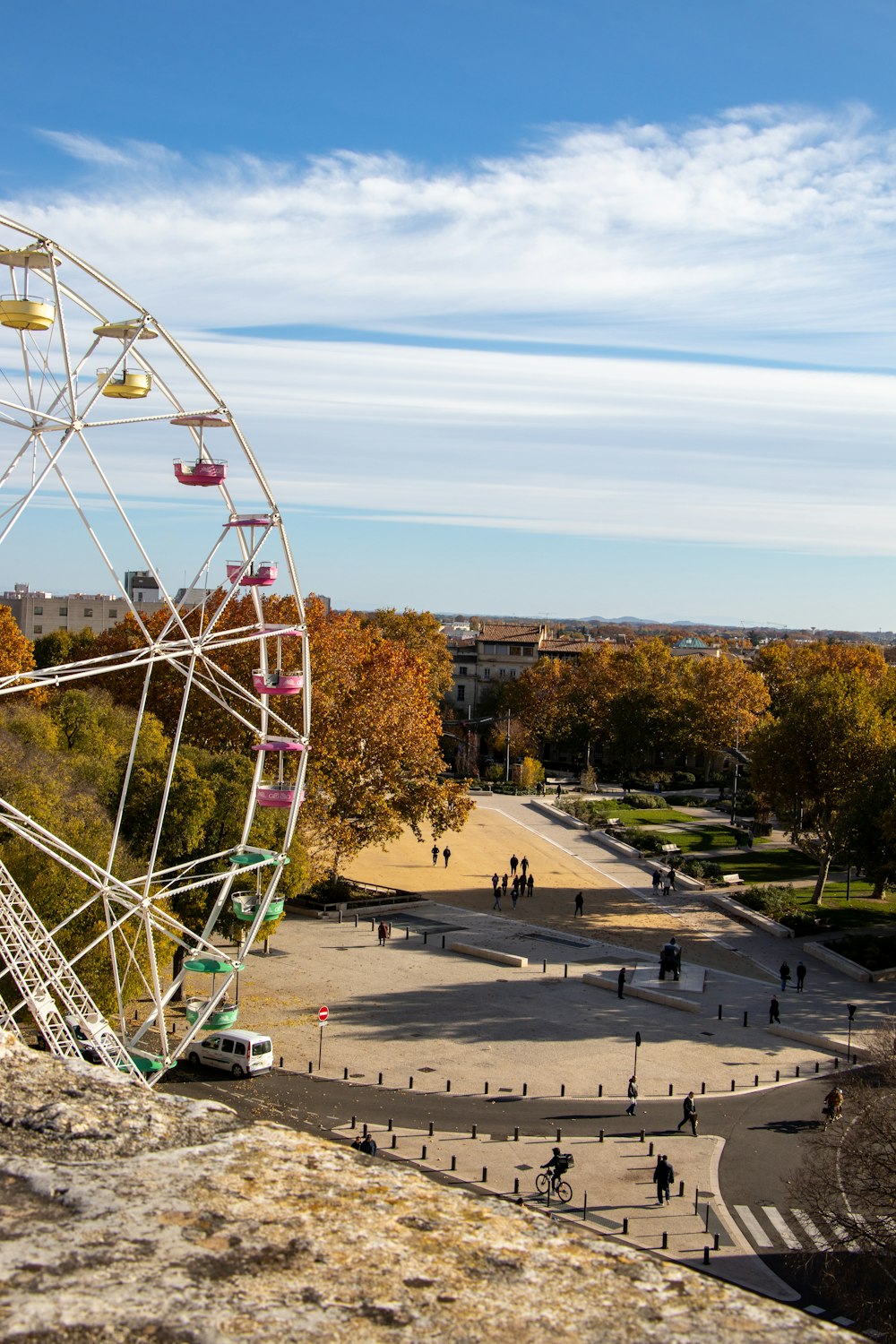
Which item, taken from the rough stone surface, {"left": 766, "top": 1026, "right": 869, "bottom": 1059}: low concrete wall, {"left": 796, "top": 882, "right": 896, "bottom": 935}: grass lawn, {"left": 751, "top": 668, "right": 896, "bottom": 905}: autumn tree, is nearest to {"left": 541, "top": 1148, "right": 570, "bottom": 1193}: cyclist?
{"left": 766, "top": 1026, "right": 869, "bottom": 1059}: low concrete wall

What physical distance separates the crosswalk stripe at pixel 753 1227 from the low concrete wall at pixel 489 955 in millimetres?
17534

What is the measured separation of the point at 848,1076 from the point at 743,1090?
10.3ft

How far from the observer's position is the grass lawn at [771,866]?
5684cm

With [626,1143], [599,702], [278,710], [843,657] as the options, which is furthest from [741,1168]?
[843,657]

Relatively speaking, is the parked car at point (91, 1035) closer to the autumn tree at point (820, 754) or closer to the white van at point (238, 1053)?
the white van at point (238, 1053)

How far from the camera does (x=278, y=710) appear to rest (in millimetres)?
47406

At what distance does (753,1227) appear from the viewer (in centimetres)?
2170

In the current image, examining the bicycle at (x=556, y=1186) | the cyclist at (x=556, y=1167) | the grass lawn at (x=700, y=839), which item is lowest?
the bicycle at (x=556, y=1186)

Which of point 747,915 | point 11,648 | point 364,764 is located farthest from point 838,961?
point 11,648

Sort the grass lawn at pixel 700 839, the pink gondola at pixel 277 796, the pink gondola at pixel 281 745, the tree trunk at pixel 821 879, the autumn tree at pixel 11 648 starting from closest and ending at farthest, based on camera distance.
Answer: the pink gondola at pixel 277 796 → the pink gondola at pixel 281 745 → the tree trunk at pixel 821 879 → the autumn tree at pixel 11 648 → the grass lawn at pixel 700 839

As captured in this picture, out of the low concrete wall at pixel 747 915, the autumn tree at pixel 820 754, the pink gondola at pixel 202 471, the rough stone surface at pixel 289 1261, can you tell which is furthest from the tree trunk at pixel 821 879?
the rough stone surface at pixel 289 1261

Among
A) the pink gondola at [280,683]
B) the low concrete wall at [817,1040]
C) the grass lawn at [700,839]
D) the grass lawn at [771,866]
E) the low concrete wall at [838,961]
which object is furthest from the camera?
the grass lawn at [700,839]

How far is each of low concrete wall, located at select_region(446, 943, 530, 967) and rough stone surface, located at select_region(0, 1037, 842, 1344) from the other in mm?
34225

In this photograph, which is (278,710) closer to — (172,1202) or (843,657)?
(172,1202)
